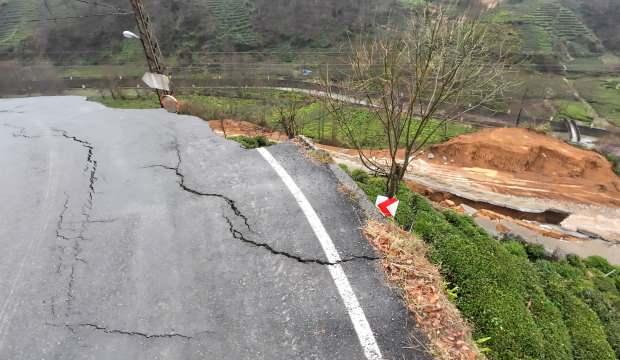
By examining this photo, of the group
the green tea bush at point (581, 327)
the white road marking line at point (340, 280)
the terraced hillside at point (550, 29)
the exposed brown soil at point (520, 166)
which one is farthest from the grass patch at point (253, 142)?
the terraced hillside at point (550, 29)

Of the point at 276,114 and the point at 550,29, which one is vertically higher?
the point at 550,29

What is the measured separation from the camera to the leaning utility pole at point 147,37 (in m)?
10.8

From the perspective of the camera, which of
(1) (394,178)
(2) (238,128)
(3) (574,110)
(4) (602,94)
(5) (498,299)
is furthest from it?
(4) (602,94)

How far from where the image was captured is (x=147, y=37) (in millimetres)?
11312

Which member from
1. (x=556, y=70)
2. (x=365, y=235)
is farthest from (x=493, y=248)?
(x=556, y=70)

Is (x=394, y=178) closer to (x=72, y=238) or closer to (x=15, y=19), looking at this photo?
(x=72, y=238)

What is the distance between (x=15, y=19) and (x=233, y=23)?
2759 cm

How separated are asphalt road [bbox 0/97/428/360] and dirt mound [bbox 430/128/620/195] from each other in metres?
14.5

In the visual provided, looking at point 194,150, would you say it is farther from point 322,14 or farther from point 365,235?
point 322,14

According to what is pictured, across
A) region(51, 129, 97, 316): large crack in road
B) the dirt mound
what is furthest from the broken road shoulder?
the dirt mound

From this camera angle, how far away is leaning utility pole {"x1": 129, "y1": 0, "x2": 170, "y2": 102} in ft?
35.5

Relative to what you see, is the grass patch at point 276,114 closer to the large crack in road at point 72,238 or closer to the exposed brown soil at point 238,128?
the exposed brown soil at point 238,128

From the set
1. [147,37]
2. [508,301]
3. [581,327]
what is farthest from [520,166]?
[147,37]

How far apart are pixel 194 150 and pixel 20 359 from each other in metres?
4.19
